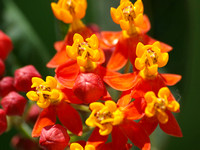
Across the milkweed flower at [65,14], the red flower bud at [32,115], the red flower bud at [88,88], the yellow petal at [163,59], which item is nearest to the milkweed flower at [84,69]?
the red flower bud at [88,88]

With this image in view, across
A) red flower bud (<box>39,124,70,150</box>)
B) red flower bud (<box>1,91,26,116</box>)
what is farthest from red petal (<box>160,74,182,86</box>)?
red flower bud (<box>1,91,26,116</box>)

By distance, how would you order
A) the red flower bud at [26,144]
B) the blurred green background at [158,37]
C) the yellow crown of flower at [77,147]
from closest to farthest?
the yellow crown of flower at [77,147] → the red flower bud at [26,144] → the blurred green background at [158,37]

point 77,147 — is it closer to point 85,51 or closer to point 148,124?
point 148,124

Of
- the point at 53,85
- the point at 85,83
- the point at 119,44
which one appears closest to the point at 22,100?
the point at 53,85

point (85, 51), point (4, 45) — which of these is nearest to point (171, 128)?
point (85, 51)

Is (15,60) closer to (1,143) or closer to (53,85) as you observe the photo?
(1,143)

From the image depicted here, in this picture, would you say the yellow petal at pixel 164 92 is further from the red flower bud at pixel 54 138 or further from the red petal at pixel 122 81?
the red flower bud at pixel 54 138
